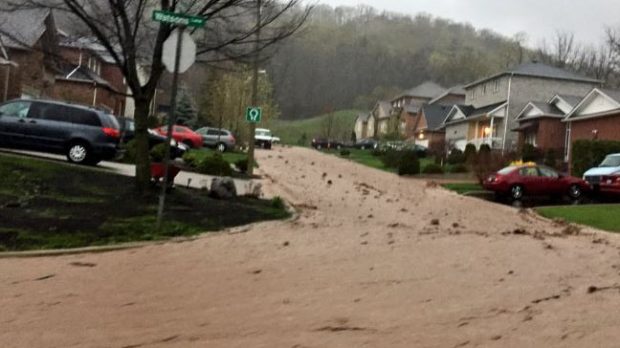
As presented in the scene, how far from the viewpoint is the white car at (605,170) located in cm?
2781

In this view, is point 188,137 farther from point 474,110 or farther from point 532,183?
point 474,110

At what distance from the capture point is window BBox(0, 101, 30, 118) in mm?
19984

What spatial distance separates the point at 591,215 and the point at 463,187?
449 inches

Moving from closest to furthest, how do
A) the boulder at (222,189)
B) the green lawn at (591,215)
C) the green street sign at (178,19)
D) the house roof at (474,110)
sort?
the green street sign at (178,19) < the boulder at (222,189) < the green lawn at (591,215) < the house roof at (474,110)

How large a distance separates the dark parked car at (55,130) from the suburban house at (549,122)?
35132mm

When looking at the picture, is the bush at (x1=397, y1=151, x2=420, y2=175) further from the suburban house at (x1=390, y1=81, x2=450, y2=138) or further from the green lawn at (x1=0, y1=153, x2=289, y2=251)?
the suburban house at (x1=390, y1=81, x2=450, y2=138)

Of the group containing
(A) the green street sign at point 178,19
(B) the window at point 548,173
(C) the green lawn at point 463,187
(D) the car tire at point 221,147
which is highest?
(A) the green street sign at point 178,19

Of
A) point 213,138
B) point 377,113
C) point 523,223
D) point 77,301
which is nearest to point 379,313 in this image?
point 77,301

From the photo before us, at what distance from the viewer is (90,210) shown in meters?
12.5

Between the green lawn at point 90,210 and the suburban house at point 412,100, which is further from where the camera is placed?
the suburban house at point 412,100

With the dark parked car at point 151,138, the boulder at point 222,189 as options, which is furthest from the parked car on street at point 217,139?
the boulder at point 222,189

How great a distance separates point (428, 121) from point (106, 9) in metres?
71.5

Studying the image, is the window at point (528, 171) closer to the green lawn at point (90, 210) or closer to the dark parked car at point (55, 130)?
the green lawn at point (90, 210)

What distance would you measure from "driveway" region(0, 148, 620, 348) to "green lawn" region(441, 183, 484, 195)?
55.5 feet
